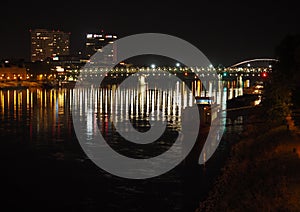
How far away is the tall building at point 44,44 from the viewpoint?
111 m

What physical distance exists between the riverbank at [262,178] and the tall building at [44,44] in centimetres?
10347

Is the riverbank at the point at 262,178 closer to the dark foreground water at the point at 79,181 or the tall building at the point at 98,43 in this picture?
the dark foreground water at the point at 79,181

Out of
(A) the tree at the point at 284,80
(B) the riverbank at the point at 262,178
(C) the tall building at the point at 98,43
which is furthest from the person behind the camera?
(C) the tall building at the point at 98,43

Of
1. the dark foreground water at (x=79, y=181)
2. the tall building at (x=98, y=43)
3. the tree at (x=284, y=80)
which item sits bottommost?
the dark foreground water at (x=79, y=181)

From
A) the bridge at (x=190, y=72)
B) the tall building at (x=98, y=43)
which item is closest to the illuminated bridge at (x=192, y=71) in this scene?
the bridge at (x=190, y=72)

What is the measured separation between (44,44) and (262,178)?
108837 millimetres

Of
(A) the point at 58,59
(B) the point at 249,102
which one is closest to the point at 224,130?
(B) the point at 249,102

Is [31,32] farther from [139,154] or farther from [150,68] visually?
[139,154]

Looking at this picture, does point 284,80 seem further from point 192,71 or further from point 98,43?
point 98,43

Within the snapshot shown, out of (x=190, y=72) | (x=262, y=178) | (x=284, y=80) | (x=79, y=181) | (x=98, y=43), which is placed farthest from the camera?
(x=98, y=43)

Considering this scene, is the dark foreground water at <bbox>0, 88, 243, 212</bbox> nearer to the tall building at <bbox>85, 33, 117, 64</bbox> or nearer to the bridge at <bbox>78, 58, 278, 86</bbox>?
the bridge at <bbox>78, 58, 278, 86</bbox>

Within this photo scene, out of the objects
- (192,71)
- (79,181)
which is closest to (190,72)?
(192,71)

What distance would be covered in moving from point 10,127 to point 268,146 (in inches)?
353

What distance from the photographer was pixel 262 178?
6555mm
